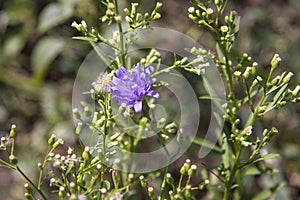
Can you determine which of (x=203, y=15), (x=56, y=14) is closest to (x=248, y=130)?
(x=203, y=15)

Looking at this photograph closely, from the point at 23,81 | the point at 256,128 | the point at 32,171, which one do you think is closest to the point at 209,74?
the point at 256,128

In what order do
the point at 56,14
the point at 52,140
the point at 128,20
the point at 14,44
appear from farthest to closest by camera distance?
the point at 14,44 → the point at 56,14 → the point at 128,20 → the point at 52,140

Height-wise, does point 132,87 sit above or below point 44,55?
above

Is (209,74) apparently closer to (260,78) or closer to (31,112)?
(260,78)

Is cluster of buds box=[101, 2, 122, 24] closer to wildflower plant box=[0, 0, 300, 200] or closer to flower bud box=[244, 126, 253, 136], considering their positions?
wildflower plant box=[0, 0, 300, 200]

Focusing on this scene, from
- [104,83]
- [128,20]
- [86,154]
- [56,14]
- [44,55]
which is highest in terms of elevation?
[128,20]

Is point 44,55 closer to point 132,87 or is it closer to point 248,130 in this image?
point 132,87
